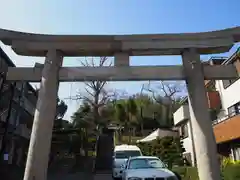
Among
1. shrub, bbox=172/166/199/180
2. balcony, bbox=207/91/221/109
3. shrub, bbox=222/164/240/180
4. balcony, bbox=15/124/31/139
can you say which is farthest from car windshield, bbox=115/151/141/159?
shrub, bbox=222/164/240/180

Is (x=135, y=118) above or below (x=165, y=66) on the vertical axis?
above

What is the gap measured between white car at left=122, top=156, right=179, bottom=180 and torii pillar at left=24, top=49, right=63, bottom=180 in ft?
13.9

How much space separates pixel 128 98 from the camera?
42.0m

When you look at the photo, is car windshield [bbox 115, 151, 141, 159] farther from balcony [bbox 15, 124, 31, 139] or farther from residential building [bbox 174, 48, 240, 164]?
balcony [bbox 15, 124, 31, 139]

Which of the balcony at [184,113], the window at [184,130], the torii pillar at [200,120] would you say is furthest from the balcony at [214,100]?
the torii pillar at [200,120]

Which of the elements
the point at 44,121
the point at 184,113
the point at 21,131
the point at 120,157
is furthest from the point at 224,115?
the point at 44,121

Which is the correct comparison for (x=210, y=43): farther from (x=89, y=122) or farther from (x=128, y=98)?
(x=128, y=98)

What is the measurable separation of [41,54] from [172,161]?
1683 cm

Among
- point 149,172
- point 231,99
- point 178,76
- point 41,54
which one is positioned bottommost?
point 149,172

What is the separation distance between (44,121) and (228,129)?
43.7 ft

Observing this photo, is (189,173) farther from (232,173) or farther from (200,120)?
(200,120)

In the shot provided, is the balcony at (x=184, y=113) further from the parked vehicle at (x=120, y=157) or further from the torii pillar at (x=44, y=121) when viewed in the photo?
the torii pillar at (x=44, y=121)

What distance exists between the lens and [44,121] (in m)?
8.08

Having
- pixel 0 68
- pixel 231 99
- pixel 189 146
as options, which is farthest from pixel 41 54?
pixel 189 146
